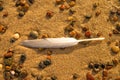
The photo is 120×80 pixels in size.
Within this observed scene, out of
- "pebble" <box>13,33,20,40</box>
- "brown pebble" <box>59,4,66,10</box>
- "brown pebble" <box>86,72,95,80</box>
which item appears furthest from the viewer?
"brown pebble" <box>59,4,66,10</box>

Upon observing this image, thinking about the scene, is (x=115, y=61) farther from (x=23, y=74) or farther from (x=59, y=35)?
(x=23, y=74)

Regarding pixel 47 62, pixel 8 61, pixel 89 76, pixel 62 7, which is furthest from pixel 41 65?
pixel 62 7

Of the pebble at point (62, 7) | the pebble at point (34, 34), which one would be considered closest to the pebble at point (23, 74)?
the pebble at point (34, 34)

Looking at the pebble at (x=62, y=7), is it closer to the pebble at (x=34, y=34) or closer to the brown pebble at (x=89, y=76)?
the pebble at (x=34, y=34)

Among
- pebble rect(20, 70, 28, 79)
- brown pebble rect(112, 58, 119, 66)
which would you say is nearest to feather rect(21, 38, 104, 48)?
pebble rect(20, 70, 28, 79)

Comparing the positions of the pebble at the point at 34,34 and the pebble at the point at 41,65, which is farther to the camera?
the pebble at the point at 34,34

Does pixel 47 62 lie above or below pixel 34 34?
below

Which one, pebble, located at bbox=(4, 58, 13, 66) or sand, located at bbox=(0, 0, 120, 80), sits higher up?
sand, located at bbox=(0, 0, 120, 80)

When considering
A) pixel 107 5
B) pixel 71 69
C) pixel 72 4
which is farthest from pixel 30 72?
pixel 107 5

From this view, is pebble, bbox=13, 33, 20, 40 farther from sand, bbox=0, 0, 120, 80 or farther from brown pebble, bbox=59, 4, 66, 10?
brown pebble, bbox=59, 4, 66, 10

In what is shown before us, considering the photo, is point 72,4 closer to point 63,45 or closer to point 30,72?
point 63,45
